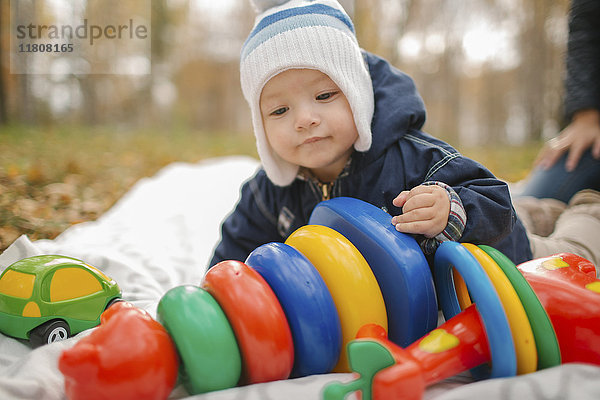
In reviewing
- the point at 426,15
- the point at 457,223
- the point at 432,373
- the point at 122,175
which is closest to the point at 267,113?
the point at 457,223

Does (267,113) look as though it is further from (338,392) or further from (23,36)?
(23,36)

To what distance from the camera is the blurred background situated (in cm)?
324

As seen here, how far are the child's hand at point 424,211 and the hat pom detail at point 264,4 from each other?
0.97 m

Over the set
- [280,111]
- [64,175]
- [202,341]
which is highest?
[280,111]

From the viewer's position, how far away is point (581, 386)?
2.87ft

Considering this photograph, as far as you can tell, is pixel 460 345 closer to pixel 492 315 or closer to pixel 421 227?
pixel 492 315

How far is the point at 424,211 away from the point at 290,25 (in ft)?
2.79

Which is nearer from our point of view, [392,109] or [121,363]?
[121,363]

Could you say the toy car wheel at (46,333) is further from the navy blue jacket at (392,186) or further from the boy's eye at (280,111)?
the boy's eye at (280,111)

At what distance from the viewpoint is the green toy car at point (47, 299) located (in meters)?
1.25

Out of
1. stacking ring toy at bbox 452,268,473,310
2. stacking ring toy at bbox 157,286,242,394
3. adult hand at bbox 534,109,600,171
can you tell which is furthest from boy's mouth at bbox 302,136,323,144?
adult hand at bbox 534,109,600,171

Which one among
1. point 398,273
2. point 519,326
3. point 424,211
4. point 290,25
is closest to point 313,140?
point 290,25

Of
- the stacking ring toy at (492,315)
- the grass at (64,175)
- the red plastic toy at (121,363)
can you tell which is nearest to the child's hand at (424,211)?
the stacking ring toy at (492,315)

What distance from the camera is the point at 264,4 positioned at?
178 centimetres
